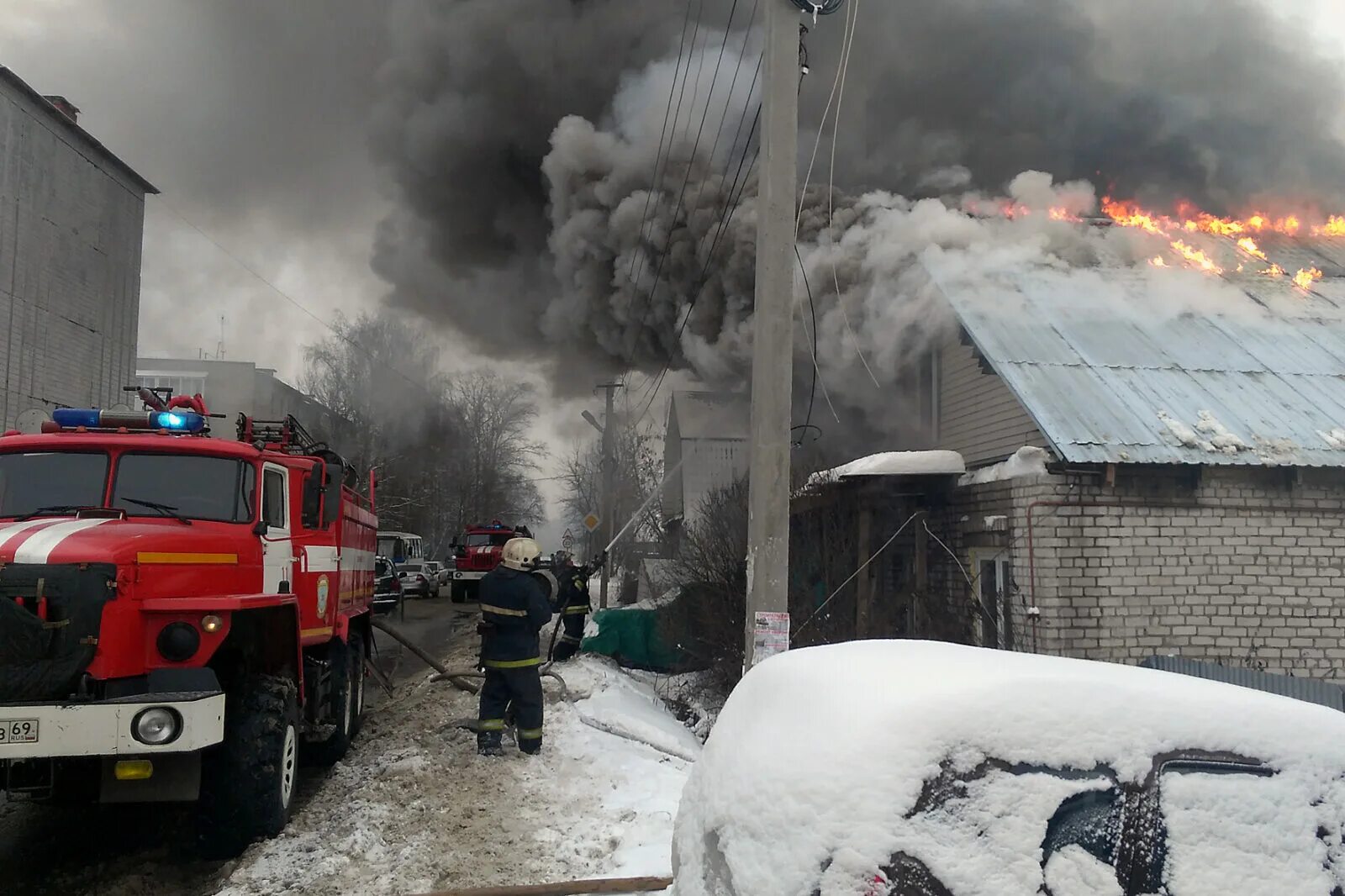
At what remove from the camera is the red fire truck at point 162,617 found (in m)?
4.24

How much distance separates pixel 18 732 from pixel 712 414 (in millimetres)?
13800

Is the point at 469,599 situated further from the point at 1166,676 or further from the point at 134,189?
the point at 1166,676

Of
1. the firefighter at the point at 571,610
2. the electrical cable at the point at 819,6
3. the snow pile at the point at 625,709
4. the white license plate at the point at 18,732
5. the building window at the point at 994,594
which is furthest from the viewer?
the firefighter at the point at 571,610

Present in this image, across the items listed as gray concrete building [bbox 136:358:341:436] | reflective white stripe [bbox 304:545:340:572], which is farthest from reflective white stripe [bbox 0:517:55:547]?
gray concrete building [bbox 136:358:341:436]

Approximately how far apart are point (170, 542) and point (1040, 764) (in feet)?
14.5

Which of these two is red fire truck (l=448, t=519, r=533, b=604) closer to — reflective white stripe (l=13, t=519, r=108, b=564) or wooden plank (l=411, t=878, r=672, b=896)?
reflective white stripe (l=13, t=519, r=108, b=564)

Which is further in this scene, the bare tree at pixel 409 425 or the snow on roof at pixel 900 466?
the bare tree at pixel 409 425

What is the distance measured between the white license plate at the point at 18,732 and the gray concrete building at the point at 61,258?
1410cm

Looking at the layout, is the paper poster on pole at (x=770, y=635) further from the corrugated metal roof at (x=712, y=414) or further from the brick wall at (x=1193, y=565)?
the corrugated metal roof at (x=712, y=414)

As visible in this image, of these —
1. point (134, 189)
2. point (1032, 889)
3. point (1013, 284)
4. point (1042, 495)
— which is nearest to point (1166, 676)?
point (1032, 889)

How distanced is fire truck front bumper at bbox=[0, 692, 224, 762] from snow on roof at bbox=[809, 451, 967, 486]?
644 centimetres

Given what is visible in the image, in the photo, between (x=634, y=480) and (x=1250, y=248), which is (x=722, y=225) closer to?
(x=1250, y=248)

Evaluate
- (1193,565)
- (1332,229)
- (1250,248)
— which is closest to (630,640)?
(1193,565)

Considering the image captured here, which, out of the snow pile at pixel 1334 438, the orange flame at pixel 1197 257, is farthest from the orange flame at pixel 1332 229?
the snow pile at pixel 1334 438
